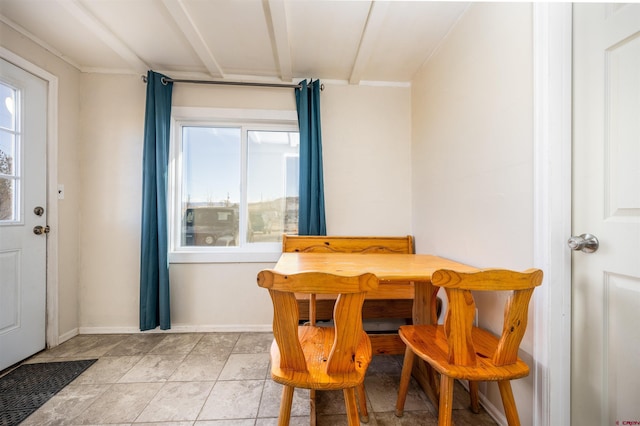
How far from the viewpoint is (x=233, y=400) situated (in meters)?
1.39

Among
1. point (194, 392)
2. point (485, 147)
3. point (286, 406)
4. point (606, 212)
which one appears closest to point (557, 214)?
point (606, 212)

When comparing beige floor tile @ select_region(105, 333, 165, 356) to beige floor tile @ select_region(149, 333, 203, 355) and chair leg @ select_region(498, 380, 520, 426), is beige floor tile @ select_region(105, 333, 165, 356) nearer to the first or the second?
beige floor tile @ select_region(149, 333, 203, 355)

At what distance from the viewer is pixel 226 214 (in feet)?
7.78

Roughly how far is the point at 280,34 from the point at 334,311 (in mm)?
1896

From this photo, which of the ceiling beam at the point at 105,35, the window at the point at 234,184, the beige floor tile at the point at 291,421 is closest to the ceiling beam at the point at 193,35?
the window at the point at 234,184

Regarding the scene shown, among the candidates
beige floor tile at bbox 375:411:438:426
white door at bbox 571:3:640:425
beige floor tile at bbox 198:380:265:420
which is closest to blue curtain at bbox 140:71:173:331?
beige floor tile at bbox 198:380:265:420

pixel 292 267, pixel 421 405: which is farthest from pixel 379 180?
pixel 421 405

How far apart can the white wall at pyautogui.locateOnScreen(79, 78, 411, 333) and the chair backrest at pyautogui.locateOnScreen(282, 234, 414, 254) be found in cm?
16

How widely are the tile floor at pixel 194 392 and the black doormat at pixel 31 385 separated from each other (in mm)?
59

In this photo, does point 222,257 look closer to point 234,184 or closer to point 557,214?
point 234,184

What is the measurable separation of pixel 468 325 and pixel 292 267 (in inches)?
33.4

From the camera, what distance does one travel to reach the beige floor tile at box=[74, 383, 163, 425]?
127 centimetres

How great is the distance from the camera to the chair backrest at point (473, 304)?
858 millimetres

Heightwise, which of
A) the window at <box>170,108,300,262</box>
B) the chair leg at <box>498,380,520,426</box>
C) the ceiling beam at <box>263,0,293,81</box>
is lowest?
the chair leg at <box>498,380,520,426</box>
